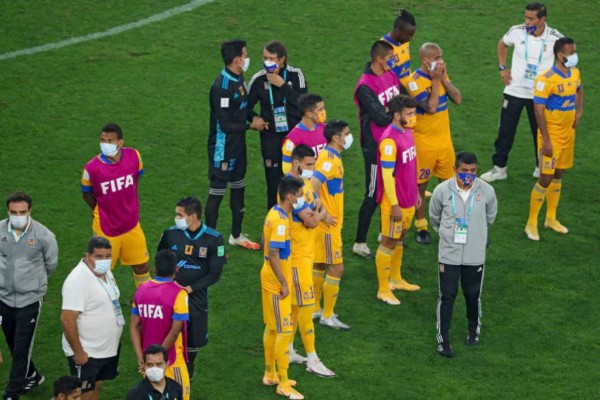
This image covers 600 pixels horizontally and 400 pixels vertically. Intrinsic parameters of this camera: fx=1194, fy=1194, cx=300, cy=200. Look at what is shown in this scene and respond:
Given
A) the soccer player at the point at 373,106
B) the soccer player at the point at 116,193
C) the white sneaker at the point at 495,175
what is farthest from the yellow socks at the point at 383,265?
the white sneaker at the point at 495,175

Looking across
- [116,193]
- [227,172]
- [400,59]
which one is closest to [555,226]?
[400,59]

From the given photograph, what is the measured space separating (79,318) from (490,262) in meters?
5.22

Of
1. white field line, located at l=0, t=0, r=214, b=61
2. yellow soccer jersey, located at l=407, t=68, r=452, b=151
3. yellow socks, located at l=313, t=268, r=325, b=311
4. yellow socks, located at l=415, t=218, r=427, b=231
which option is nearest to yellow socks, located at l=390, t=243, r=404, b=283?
yellow socks, located at l=415, t=218, r=427, b=231

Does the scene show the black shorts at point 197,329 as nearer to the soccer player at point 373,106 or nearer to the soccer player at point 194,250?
the soccer player at point 194,250

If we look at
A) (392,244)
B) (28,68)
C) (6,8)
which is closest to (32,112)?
(28,68)

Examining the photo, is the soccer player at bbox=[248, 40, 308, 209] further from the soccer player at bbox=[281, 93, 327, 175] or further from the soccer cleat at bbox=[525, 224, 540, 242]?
the soccer cleat at bbox=[525, 224, 540, 242]

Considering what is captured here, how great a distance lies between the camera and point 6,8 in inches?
750

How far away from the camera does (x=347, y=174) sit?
14617 millimetres

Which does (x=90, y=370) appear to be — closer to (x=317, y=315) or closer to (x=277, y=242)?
(x=277, y=242)

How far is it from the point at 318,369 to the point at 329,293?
2.99 ft

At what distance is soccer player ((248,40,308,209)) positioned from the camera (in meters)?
12.4

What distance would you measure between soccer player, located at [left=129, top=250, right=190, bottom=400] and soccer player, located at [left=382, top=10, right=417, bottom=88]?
5.13 metres

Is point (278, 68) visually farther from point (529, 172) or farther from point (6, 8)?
point (6, 8)

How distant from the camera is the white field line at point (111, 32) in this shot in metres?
17.7
